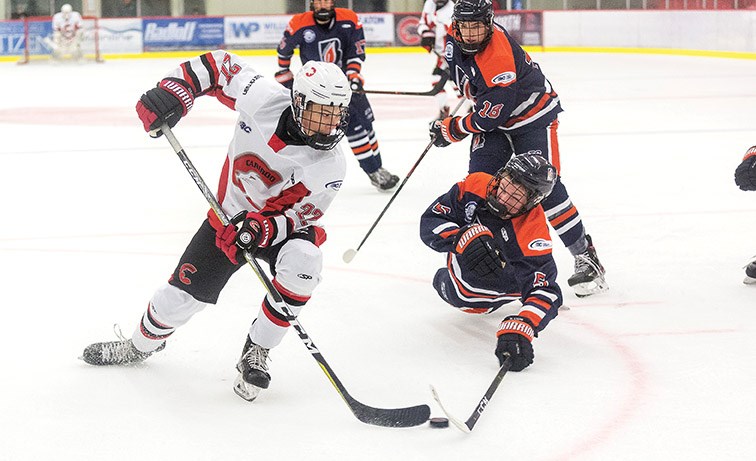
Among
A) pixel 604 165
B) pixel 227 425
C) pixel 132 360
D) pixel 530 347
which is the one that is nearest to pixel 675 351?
pixel 530 347

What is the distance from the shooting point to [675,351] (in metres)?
3.00

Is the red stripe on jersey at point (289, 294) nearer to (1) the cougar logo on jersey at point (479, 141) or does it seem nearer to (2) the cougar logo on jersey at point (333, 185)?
(2) the cougar logo on jersey at point (333, 185)

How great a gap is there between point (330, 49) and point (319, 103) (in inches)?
140

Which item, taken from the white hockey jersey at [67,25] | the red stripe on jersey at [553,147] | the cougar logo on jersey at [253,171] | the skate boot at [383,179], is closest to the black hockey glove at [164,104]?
the cougar logo on jersey at [253,171]

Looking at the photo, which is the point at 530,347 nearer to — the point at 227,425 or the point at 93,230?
the point at 227,425

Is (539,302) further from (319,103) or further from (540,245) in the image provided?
(319,103)

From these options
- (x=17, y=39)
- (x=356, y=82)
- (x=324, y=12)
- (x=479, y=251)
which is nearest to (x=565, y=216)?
(x=479, y=251)

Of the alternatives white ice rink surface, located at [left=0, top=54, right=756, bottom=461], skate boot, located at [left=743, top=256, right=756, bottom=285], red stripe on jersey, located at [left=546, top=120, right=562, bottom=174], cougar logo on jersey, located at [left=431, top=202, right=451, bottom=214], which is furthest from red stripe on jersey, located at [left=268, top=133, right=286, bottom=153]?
skate boot, located at [left=743, top=256, right=756, bottom=285]

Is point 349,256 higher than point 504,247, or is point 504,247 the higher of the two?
point 504,247

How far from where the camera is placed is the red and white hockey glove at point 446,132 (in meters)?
3.76

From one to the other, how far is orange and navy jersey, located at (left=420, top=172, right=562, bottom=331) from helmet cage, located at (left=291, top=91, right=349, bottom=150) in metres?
0.66

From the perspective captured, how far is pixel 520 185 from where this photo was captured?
2.98 m

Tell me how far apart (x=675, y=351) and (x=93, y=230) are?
273 cm

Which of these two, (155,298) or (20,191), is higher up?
(155,298)
